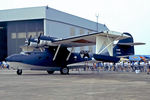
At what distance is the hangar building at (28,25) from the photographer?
60031mm

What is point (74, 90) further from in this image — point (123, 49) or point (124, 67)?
point (124, 67)

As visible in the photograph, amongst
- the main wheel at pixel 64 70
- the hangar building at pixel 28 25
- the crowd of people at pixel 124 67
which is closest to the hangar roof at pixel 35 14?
the hangar building at pixel 28 25

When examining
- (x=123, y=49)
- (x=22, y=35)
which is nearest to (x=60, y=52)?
(x=123, y=49)

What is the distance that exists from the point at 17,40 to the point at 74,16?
703 inches

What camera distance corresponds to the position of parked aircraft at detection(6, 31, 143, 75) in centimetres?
2401

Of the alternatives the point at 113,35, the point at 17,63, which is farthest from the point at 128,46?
the point at 17,63

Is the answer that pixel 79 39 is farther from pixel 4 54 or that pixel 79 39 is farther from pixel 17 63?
pixel 4 54

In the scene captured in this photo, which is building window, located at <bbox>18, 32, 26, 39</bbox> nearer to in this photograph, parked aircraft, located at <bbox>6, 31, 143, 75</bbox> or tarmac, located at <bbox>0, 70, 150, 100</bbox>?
parked aircraft, located at <bbox>6, 31, 143, 75</bbox>

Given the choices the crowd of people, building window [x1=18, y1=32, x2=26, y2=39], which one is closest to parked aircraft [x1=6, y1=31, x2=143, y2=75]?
the crowd of people

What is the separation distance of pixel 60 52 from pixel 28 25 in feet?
120

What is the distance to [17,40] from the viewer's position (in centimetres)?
6394

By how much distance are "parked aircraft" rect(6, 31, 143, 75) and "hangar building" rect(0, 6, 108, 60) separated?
31.3 metres

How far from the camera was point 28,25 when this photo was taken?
6253 cm

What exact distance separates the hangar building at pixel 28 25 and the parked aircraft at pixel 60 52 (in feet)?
103
